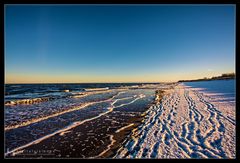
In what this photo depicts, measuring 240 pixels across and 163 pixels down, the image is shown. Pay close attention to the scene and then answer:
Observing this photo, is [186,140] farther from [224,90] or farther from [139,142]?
[224,90]

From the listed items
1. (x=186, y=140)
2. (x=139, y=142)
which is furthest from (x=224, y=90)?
(x=139, y=142)

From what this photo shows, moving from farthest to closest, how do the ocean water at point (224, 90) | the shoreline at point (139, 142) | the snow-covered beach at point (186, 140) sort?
the ocean water at point (224, 90) → the shoreline at point (139, 142) → the snow-covered beach at point (186, 140)

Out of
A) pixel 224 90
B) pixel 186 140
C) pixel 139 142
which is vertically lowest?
pixel 139 142

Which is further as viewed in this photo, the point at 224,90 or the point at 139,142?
the point at 224,90

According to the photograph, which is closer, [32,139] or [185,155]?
[185,155]

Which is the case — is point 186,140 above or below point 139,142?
above

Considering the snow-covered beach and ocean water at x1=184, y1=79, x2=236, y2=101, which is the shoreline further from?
ocean water at x1=184, y1=79, x2=236, y2=101

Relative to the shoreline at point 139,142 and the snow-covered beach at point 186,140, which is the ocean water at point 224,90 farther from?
the shoreline at point 139,142

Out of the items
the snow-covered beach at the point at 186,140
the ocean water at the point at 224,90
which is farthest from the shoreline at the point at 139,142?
the ocean water at the point at 224,90
